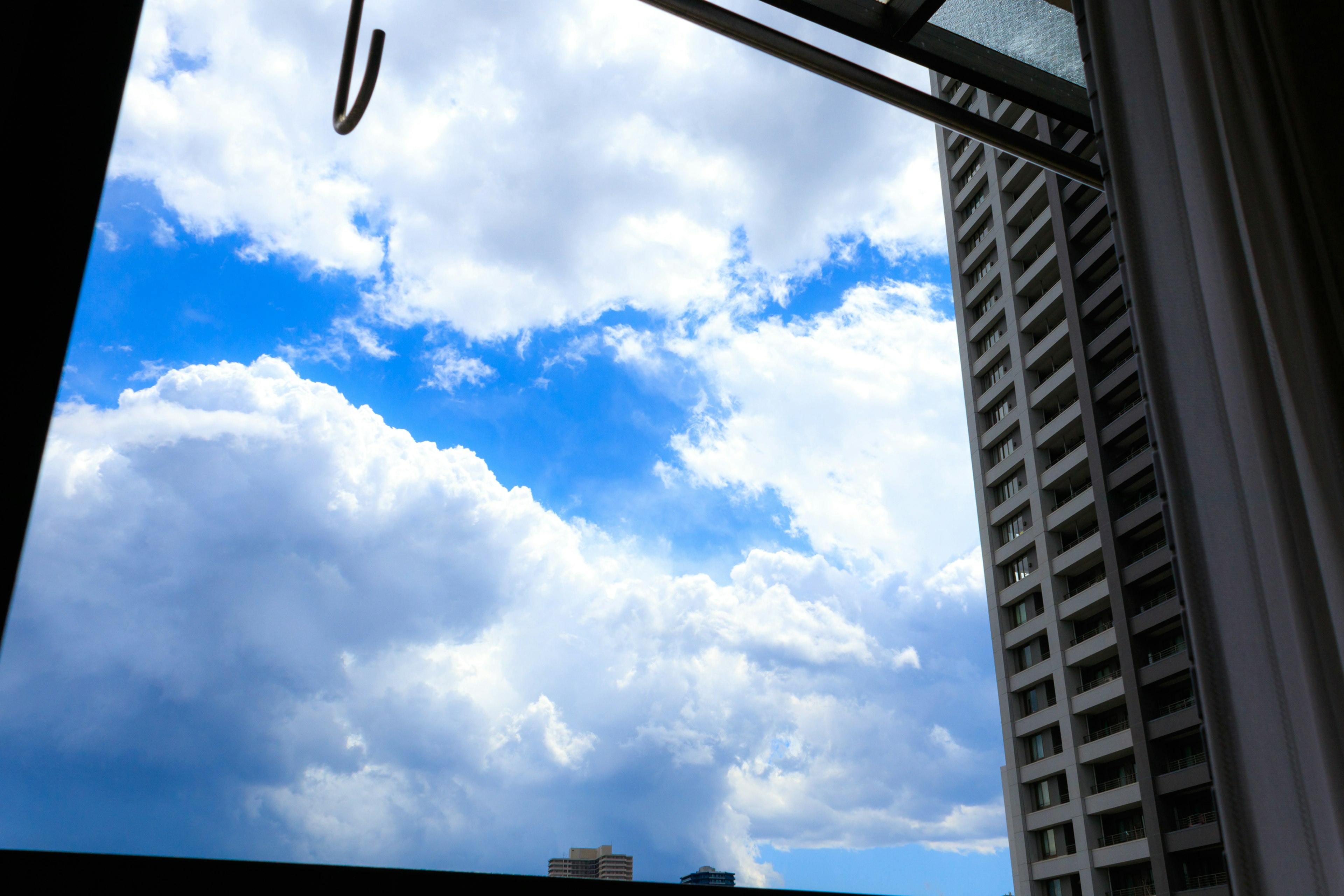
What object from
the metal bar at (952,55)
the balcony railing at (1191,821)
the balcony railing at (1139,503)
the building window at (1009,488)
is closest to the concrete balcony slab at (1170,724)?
the balcony railing at (1191,821)

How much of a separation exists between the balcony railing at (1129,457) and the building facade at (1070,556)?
0.07 metres

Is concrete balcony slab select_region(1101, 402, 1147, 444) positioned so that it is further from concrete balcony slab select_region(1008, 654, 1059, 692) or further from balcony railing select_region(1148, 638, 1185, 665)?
concrete balcony slab select_region(1008, 654, 1059, 692)

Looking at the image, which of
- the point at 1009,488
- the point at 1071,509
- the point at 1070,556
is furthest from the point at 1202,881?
the point at 1009,488

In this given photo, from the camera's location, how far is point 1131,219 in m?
0.92

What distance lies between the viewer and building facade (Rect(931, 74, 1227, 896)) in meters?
13.0

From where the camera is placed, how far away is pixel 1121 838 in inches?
535

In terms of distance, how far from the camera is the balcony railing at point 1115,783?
540 inches

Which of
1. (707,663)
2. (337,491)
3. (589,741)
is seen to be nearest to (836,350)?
(707,663)

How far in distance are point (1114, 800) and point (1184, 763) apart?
4.78 feet

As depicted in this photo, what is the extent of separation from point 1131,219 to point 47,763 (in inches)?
61.4

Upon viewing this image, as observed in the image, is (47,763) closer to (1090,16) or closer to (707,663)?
(1090,16)

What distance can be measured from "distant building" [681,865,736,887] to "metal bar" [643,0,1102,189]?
102 centimetres

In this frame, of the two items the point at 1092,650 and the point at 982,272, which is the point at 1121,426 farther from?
the point at 982,272

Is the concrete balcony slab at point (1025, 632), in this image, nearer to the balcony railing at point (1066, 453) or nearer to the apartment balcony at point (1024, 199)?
the balcony railing at point (1066, 453)
